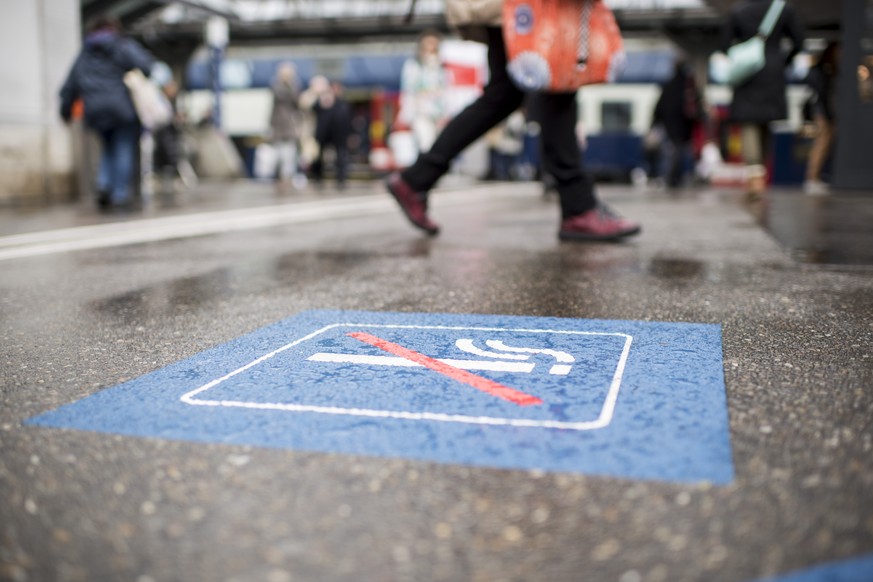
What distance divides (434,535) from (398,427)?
16.3 inches

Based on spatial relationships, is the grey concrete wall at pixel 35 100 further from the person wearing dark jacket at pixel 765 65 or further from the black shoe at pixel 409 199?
the person wearing dark jacket at pixel 765 65

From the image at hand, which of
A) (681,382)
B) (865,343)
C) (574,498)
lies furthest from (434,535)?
(865,343)

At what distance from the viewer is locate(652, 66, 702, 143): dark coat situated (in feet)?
42.0

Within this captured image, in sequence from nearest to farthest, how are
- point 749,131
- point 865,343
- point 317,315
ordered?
point 865,343, point 317,315, point 749,131

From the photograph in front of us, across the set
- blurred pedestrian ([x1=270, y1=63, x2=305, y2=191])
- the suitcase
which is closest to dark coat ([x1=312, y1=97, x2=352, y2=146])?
blurred pedestrian ([x1=270, y1=63, x2=305, y2=191])

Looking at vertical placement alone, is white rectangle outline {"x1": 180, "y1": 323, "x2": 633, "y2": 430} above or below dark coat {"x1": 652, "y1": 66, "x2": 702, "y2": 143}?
below

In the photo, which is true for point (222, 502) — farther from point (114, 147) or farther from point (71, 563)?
point (114, 147)

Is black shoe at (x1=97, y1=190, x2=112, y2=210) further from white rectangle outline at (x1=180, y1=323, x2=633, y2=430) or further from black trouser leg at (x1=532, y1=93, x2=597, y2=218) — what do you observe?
white rectangle outline at (x1=180, y1=323, x2=633, y2=430)

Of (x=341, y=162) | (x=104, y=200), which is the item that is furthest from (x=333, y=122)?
(x=104, y=200)

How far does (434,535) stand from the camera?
1081 mm

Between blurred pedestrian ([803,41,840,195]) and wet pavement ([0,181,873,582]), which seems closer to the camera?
wet pavement ([0,181,873,582])

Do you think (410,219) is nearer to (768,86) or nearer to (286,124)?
(768,86)

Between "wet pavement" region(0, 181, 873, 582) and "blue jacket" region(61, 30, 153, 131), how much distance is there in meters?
4.50

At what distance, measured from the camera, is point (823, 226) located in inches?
213
